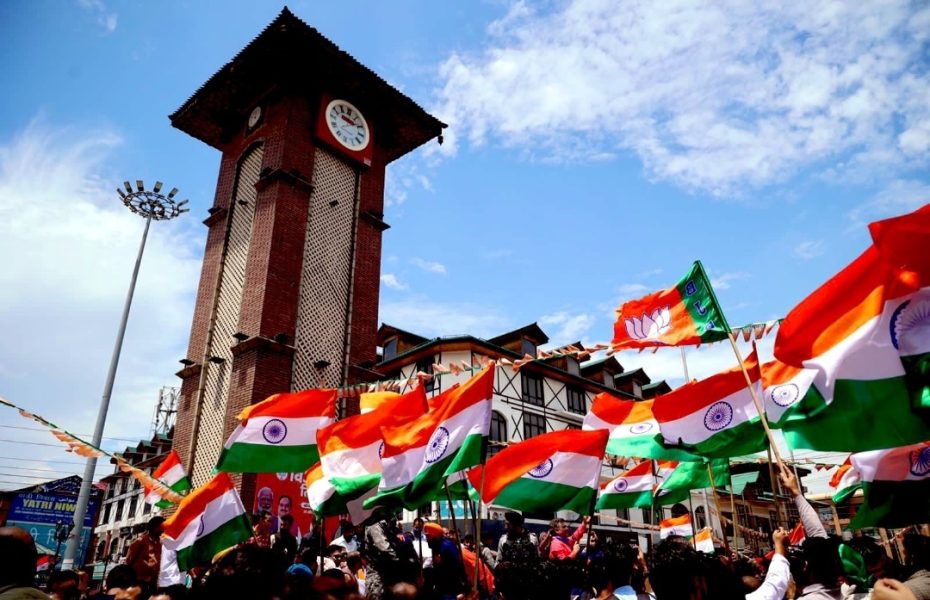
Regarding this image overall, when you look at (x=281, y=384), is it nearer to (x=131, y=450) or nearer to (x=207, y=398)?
(x=207, y=398)

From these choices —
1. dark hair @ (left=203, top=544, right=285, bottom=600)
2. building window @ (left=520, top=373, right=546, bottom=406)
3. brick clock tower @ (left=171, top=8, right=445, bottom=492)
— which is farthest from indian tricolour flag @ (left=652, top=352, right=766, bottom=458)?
building window @ (left=520, top=373, right=546, bottom=406)

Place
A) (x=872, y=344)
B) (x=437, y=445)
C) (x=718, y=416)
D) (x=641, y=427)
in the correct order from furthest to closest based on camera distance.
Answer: (x=641, y=427) → (x=718, y=416) → (x=437, y=445) → (x=872, y=344)

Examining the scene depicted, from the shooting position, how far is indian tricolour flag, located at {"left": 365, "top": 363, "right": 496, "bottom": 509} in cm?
630

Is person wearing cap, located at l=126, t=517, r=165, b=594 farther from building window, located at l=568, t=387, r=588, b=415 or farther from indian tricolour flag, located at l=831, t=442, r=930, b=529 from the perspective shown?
building window, located at l=568, t=387, r=588, b=415

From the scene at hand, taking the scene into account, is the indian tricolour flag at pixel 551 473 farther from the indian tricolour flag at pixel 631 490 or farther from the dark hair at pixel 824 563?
the indian tricolour flag at pixel 631 490

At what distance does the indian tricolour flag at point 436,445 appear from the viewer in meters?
6.30

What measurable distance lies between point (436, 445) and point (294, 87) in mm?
15761

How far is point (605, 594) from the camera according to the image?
12.8ft

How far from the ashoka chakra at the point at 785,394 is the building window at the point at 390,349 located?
984 inches

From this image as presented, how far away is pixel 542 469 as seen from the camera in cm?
730

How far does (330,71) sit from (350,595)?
739 inches

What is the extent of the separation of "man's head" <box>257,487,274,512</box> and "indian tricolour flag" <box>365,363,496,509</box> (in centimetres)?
812

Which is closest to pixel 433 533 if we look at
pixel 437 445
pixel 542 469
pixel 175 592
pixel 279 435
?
pixel 437 445

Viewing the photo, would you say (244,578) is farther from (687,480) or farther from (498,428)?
(498,428)
